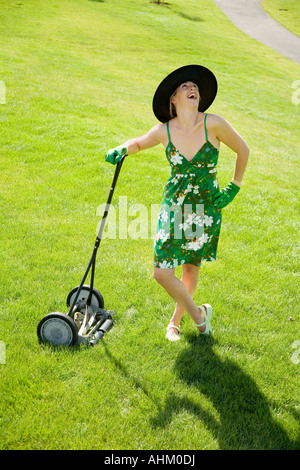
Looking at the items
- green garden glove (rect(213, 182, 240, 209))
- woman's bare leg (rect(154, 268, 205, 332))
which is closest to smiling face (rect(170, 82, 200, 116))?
green garden glove (rect(213, 182, 240, 209))

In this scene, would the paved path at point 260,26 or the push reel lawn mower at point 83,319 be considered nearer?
the push reel lawn mower at point 83,319

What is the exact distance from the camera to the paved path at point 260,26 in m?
30.3

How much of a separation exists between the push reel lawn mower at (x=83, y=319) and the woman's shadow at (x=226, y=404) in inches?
30.2

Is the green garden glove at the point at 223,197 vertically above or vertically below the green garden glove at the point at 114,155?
below

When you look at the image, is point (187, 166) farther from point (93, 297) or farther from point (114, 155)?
point (93, 297)

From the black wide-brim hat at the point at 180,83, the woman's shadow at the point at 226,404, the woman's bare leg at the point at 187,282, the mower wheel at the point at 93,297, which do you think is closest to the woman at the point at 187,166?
the black wide-brim hat at the point at 180,83

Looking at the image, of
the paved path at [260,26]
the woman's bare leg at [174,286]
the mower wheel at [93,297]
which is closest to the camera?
the woman's bare leg at [174,286]

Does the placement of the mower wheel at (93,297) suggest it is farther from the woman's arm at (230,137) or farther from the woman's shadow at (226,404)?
the woman's arm at (230,137)

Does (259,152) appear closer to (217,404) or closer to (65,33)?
(217,404)

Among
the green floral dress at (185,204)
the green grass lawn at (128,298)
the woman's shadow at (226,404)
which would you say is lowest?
the green grass lawn at (128,298)

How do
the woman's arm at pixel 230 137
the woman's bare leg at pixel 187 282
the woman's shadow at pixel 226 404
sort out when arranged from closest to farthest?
1. the woman's shadow at pixel 226 404
2. the woman's arm at pixel 230 137
3. the woman's bare leg at pixel 187 282

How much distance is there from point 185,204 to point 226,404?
154 centimetres

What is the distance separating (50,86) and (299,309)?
416 inches

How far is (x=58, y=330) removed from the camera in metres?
3.73
